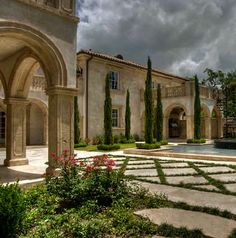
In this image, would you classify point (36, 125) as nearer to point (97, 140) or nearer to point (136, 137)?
point (97, 140)

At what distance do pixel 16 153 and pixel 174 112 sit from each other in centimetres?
2642

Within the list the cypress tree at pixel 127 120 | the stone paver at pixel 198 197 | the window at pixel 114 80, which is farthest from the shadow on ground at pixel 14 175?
the window at pixel 114 80

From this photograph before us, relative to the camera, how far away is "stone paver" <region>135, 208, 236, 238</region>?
12.7 ft

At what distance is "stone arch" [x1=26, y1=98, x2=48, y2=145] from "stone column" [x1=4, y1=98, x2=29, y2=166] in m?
10.6

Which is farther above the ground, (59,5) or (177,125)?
(59,5)

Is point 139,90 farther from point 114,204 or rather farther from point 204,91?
point 114,204

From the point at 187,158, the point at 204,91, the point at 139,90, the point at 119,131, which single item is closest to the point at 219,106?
the point at 204,91

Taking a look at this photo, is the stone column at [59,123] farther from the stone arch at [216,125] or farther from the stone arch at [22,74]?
the stone arch at [216,125]

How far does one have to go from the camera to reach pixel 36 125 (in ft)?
74.5

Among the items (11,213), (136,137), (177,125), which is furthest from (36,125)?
(11,213)

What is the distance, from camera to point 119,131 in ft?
85.4

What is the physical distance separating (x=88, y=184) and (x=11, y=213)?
6.32 ft

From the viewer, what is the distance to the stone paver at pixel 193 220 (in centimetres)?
388

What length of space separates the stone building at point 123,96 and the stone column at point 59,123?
14642 millimetres
